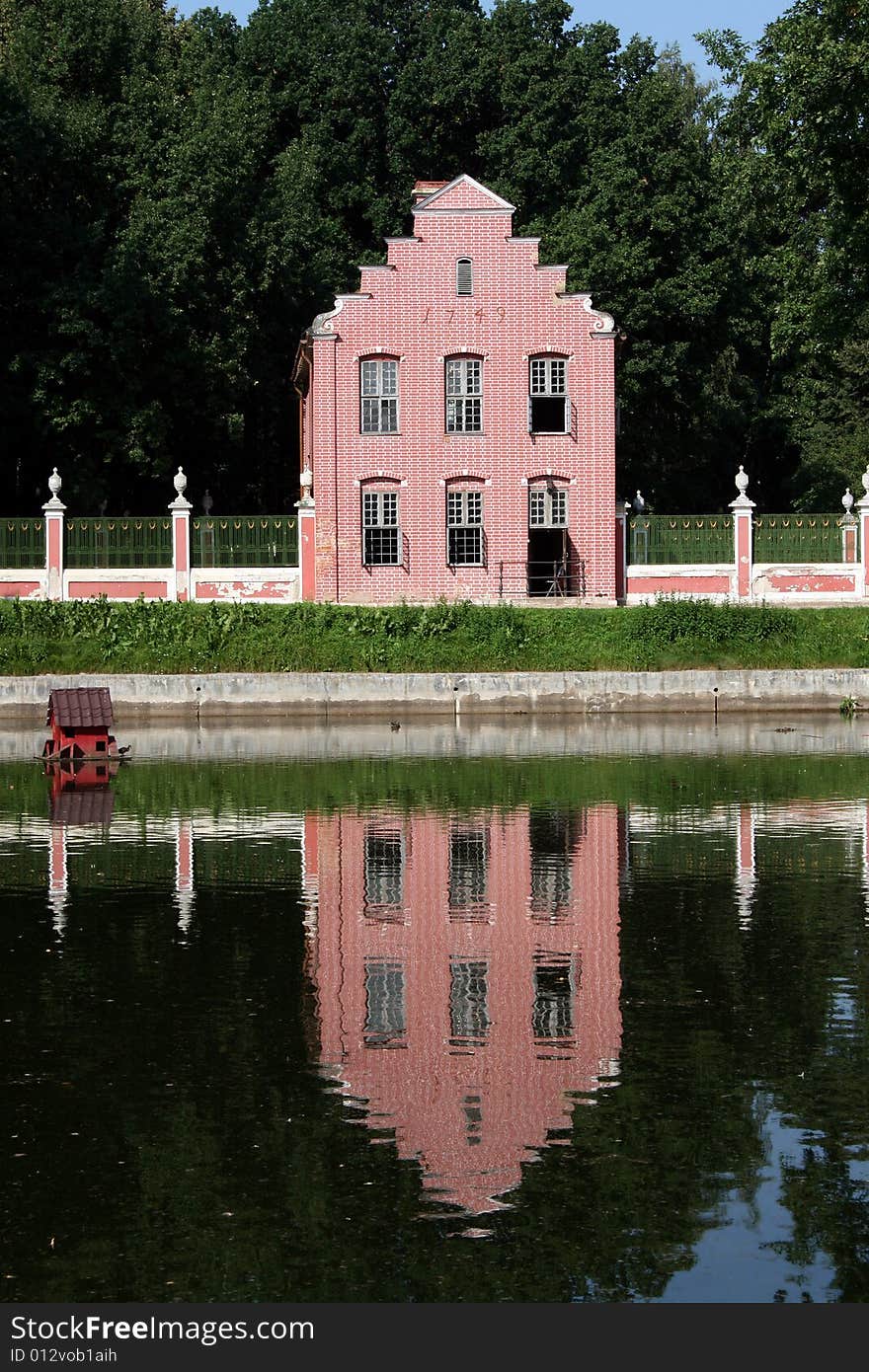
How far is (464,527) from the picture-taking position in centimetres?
5294

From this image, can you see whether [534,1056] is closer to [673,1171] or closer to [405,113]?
[673,1171]

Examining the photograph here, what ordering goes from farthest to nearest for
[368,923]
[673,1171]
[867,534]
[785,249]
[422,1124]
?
[867,534] → [785,249] → [368,923] → [422,1124] → [673,1171]

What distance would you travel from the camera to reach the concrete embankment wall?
42.3 meters

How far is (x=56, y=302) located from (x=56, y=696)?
2636 centimetres

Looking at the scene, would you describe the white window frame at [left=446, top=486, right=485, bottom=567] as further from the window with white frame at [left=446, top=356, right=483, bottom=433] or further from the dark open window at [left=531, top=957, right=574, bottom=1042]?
the dark open window at [left=531, top=957, right=574, bottom=1042]

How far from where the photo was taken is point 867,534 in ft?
168

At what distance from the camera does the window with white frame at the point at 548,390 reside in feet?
174

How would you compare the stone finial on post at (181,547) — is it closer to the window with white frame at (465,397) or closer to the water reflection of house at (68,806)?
the window with white frame at (465,397)

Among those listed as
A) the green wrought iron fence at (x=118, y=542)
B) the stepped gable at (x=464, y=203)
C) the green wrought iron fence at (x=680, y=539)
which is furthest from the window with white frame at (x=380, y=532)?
the stepped gable at (x=464, y=203)

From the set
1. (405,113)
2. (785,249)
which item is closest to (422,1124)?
(785,249)

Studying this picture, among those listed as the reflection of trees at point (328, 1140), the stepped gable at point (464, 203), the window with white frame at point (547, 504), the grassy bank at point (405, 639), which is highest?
the stepped gable at point (464, 203)

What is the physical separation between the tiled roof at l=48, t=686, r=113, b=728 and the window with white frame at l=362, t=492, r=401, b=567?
20573 mm

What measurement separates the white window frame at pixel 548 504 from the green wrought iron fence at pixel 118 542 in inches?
382

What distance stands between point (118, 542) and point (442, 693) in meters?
12.4
